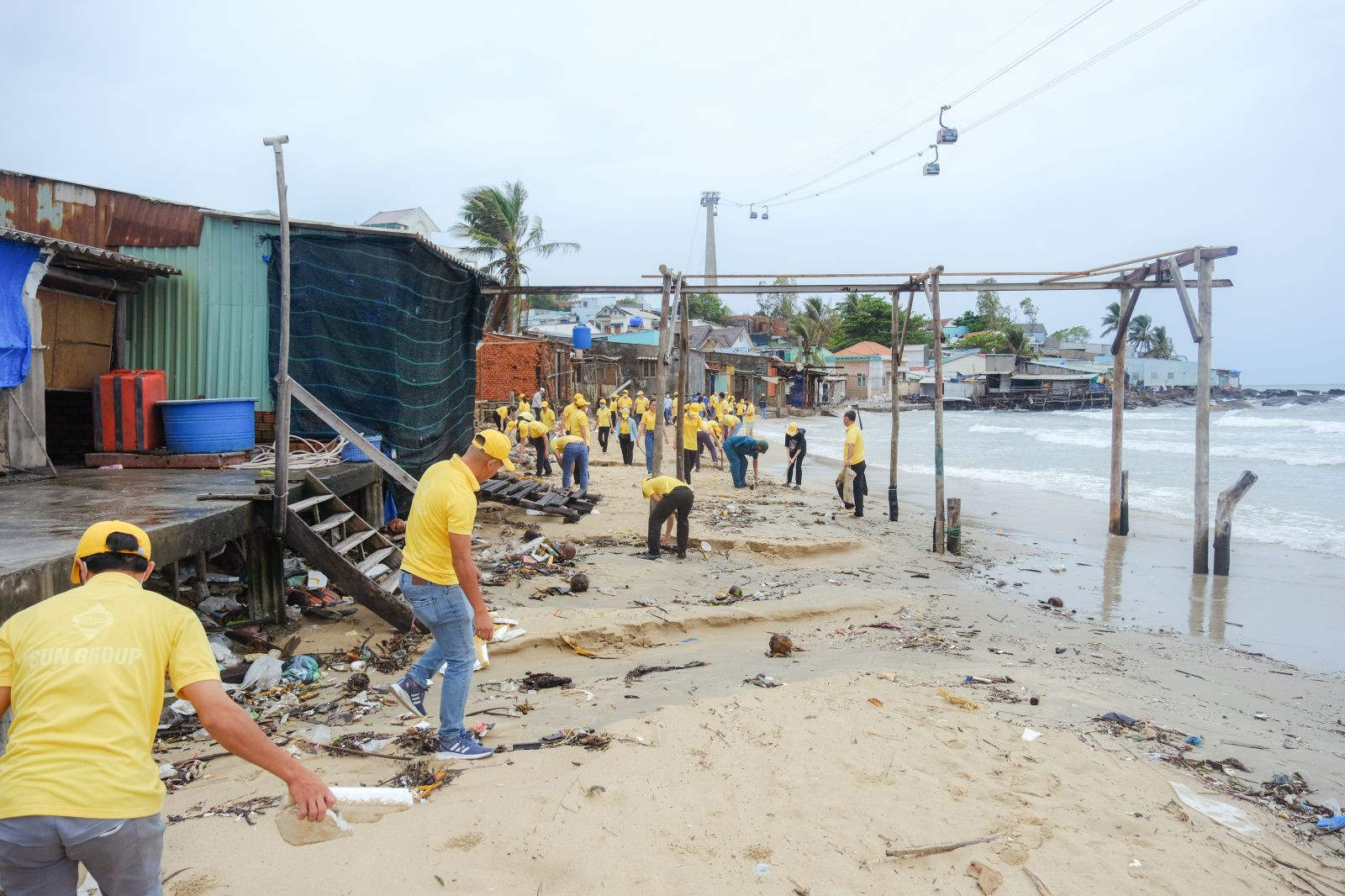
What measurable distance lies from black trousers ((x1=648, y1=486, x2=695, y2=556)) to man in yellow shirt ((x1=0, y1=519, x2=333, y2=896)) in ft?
23.3

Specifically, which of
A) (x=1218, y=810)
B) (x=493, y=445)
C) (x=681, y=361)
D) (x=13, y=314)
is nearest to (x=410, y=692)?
(x=493, y=445)

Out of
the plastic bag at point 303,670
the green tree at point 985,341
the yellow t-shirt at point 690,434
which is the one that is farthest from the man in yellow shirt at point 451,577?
the green tree at point 985,341

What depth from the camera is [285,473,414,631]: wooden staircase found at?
6.01 metres

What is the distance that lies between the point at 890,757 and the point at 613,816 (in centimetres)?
159

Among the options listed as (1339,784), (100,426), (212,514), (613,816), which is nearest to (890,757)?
(613,816)

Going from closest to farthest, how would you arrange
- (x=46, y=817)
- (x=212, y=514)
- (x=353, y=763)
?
(x=46, y=817) < (x=353, y=763) < (x=212, y=514)

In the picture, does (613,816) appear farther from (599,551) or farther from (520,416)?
(520,416)

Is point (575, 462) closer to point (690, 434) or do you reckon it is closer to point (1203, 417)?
point (690, 434)

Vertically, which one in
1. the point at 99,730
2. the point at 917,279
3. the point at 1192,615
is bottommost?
the point at 1192,615

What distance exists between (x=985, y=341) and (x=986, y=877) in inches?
2672

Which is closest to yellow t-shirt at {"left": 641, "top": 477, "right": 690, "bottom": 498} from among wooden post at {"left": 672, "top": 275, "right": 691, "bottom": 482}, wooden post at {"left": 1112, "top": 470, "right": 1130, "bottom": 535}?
wooden post at {"left": 672, "top": 275, "right": 691, "bottom": 482}

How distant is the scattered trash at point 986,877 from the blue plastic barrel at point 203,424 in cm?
780

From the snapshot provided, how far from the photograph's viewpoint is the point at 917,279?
1194 cm

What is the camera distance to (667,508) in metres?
9.40
